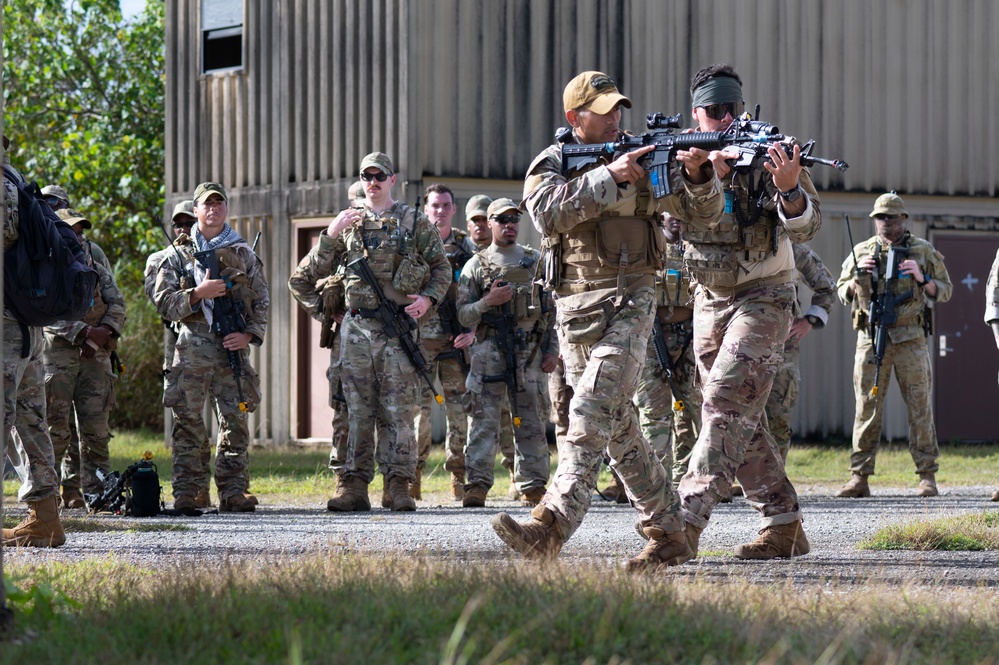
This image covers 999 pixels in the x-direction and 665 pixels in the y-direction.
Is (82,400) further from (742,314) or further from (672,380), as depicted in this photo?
(742,314)

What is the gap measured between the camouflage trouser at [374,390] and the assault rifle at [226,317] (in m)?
0.76

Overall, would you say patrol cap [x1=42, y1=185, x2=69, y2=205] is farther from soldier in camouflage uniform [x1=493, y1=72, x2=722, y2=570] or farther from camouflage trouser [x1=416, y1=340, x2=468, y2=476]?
soldier in camouflage uniform [x1=493, y1=72, x2=722, y2=570]

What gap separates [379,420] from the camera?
10.3m

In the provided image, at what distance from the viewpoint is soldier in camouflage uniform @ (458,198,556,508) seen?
10883 mm

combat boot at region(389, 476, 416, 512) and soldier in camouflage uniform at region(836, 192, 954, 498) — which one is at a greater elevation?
soldier in camouflage uniform at region(836, 192, 954, 498)

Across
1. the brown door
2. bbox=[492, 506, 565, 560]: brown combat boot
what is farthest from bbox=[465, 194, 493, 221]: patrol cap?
the brown door

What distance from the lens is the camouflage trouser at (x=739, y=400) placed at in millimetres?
6520

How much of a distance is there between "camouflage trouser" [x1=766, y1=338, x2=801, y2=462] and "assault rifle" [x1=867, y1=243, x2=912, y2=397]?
846 millimetres

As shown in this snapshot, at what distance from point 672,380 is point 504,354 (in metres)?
1.42

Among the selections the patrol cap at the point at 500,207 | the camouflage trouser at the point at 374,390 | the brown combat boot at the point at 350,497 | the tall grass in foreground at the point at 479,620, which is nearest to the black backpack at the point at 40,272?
the tall grass in foreground at the point at 479,620

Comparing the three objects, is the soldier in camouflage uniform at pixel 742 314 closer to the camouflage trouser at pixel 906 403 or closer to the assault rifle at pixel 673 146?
the assault rifle at pixel 673 146

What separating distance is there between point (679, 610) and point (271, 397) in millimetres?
13511

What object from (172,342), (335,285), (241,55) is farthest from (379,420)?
(241,55)

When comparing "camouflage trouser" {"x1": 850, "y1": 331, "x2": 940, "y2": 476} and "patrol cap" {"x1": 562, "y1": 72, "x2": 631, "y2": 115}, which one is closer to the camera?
"patrol cap" {"x1": 562, "y1": 72, "x2": 631, "y2": 115}
